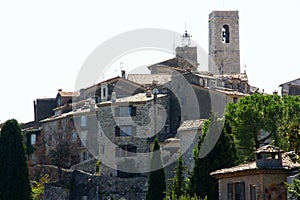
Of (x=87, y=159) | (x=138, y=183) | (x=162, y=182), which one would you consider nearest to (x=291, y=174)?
(x=162, y=182)

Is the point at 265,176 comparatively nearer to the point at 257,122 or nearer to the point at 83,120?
the point at 257,122

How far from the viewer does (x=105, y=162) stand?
71.1 m

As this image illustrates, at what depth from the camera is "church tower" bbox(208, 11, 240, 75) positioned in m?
109

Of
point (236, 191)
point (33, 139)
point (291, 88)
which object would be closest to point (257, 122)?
point (236, 191)

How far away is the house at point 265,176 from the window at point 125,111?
3215 centimetres

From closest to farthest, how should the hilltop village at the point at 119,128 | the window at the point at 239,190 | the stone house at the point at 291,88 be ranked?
the window at the point at 239,190, the hilltop village at the point at 119,128, the stone house at the point at 291,88

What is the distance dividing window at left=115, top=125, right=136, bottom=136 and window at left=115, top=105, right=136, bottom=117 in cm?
115

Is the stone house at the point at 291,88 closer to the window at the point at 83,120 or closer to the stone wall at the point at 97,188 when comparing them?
the window at the point at 83,120

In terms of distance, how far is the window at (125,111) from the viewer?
71.8 m

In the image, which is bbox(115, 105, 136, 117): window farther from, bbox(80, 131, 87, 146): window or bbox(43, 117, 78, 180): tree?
bbox(43, 117, 78, 180): tree

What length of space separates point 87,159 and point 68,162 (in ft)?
7.41

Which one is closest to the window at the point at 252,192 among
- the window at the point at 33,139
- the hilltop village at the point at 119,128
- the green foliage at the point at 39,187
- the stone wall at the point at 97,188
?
the hilltop village at the point at 119,128

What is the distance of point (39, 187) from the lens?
66500 millimetres

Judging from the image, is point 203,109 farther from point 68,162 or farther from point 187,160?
point 68,162
